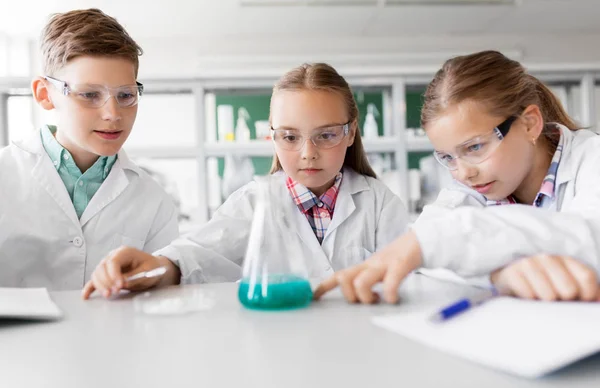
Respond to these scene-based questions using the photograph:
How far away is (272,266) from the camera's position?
30.3 inches

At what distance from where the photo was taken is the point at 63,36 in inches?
64.6

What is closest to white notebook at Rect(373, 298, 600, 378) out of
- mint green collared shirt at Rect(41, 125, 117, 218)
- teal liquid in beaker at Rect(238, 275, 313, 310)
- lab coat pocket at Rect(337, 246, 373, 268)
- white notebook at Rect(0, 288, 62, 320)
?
teal liquid in beaker at Rect(238, 275, 313, 310)

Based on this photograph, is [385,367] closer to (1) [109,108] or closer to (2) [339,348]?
(2) [339,348]

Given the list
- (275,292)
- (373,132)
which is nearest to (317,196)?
(275,292)

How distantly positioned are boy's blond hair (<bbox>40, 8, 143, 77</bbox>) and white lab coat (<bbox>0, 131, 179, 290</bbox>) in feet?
1.04

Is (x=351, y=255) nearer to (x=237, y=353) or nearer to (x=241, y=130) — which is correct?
(x=237, y=353)

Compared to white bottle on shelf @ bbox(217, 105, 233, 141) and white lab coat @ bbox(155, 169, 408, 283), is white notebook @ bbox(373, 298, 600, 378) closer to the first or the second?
white lab coat @ bbox(155, 169, 408, 283)

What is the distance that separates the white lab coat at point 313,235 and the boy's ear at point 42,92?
700 mm

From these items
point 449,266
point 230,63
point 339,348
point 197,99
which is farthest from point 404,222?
point 230,63

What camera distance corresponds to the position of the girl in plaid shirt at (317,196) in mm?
1385

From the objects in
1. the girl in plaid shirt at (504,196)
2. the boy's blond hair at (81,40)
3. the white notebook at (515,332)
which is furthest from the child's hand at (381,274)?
the boy's blond hair at (81,40)

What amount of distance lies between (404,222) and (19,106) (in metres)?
5.32

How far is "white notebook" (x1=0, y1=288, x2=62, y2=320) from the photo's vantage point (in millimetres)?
737

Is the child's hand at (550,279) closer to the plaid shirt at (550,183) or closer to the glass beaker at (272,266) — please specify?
the glass beaker at (272,266)
